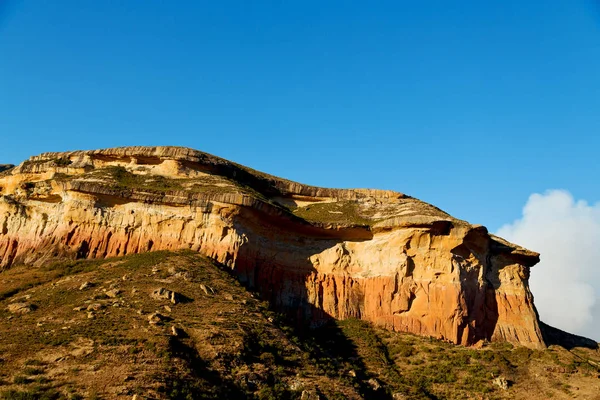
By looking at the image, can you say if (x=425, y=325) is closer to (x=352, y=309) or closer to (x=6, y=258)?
(x=352, y=309)

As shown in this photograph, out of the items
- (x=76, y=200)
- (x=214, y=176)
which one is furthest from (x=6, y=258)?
(x=214, y=176)

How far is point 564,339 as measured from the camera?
5044 centimetres

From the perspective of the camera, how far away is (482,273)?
4600 cm

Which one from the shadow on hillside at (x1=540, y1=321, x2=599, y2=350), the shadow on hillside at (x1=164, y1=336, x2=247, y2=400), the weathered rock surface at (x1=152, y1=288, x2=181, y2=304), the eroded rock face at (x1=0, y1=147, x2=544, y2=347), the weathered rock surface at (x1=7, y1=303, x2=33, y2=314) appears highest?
the eroded rock face at (x1=0, y1=147, x2=544, y2=347)

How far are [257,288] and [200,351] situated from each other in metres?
15.8

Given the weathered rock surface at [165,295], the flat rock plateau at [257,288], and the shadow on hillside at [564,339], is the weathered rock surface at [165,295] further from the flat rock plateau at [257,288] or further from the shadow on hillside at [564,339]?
the shadow on hillside at [564,339]

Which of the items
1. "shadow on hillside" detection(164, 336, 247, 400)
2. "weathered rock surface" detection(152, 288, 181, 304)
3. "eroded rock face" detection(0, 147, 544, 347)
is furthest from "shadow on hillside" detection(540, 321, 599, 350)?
"shadow on hillside" detection(164, 336, 247, 400)

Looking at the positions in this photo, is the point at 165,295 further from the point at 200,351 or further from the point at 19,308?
the point at 19,308

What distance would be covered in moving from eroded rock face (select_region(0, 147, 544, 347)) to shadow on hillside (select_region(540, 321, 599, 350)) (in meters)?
4.86

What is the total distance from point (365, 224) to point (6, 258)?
28194 mm

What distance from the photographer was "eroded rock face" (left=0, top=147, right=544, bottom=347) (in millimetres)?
41594

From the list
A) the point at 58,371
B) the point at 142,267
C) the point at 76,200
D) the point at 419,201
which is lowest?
the point at 58,371

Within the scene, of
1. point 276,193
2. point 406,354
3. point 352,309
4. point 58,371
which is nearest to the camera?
point 58,371

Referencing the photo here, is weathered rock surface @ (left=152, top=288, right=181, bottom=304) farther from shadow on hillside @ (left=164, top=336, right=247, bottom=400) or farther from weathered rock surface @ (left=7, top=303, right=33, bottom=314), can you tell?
weathered rock surface @ (left=7, top=303, right=33, bottom=314)
